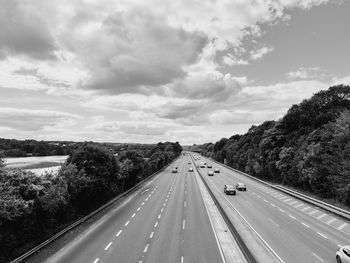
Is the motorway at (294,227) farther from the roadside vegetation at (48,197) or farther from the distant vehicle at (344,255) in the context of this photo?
the roadside vegetation at (48,197)

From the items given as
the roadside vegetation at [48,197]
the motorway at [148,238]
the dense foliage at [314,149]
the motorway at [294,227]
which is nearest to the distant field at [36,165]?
the roadside vegetation at [48,197]

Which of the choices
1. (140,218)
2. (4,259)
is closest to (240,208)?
(140,218)

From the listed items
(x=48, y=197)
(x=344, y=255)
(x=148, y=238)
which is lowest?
(x=148, y=238)

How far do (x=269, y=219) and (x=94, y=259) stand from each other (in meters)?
16.1

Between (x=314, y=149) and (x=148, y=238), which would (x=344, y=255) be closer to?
(x=148, y=238)

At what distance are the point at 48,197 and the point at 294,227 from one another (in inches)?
744

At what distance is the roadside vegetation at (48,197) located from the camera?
18.2m

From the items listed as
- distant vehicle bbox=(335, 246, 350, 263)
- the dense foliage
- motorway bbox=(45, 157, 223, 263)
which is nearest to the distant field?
motorway bbox=(45, 157, 223, 263)

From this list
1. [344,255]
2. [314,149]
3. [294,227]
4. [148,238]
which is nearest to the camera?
[344,255]

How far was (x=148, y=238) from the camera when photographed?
68.8ft

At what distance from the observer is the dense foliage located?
112 feet

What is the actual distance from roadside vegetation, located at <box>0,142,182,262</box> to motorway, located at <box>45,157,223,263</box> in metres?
2.66

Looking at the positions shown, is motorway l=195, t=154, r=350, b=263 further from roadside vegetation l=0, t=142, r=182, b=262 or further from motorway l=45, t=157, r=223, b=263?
roadside vegetation l=0, t=142, r=182, b=262

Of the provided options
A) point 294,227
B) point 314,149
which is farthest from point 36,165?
point 314,149
